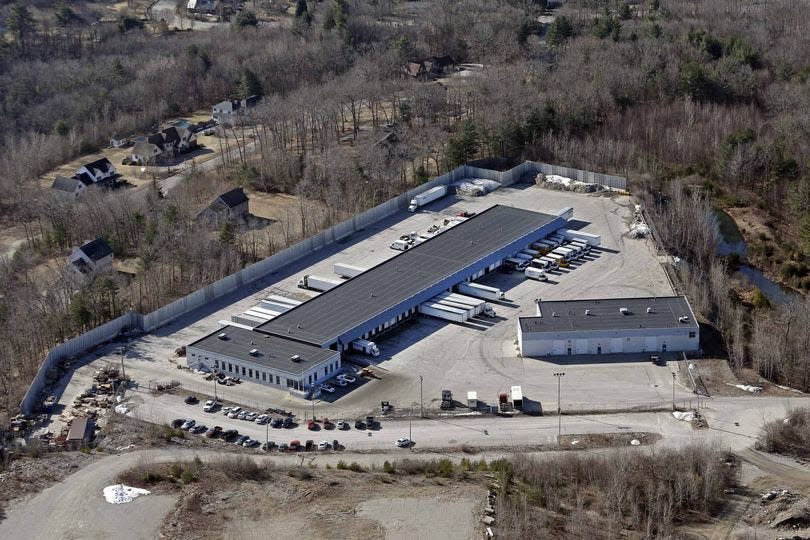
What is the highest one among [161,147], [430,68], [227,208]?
[430,68]

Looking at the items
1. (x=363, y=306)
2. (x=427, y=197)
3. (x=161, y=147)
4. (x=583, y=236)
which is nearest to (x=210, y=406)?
(x=363, y=306)

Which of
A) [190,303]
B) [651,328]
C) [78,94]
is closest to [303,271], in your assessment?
[190,303]

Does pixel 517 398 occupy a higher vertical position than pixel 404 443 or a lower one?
higher

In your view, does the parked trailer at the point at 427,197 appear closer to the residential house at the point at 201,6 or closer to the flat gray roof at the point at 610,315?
the flat gray roof at the point at 610,315

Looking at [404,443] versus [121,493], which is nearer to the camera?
[121,493]

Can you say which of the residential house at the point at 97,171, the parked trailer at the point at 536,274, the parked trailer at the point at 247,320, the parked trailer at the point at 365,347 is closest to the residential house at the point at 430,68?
the residential house at the point at 97,171

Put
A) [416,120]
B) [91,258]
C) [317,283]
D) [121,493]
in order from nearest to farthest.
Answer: [121,493]
[317,283]
[91,258]
[416,120]

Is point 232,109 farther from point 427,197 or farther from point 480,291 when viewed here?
point 480,291

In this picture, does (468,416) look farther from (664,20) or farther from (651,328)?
(664,20)
